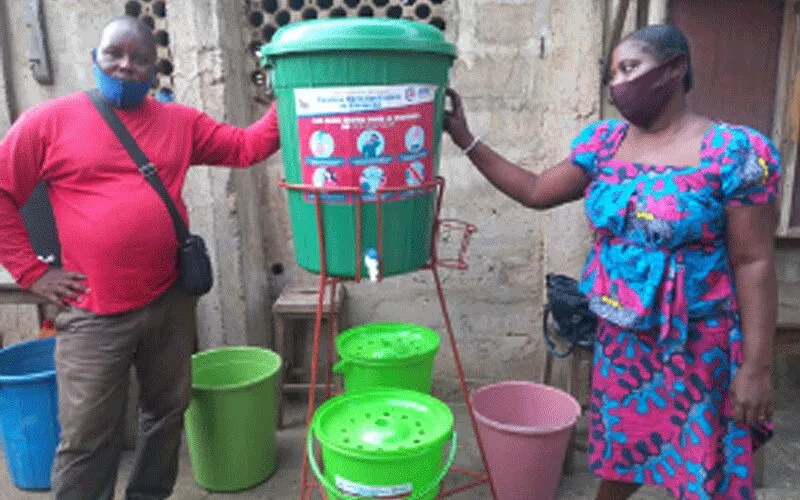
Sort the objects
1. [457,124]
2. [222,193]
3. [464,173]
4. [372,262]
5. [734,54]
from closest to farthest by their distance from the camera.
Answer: [372,262] < [457,124] < [734,54] < [222,193] < [464,173]

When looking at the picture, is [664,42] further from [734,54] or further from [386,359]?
[734,54]

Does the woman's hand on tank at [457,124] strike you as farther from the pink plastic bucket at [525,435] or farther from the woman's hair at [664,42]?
the pink plastic bucket at [525,435]

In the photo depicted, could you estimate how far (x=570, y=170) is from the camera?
203 centimetres

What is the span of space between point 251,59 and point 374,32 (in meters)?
2.00

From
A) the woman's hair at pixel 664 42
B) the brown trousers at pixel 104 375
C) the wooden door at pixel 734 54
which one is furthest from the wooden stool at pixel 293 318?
the wooden door at pixel 734 54

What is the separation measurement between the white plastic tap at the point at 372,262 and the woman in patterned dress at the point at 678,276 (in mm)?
723

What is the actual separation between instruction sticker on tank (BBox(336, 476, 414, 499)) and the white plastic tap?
615 mm

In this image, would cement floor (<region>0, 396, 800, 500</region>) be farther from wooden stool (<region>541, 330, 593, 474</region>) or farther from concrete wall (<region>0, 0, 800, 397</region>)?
concrete wall (<region>0, 0, 800, 397</region>)

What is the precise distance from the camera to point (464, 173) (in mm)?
3381

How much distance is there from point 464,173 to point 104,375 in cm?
214

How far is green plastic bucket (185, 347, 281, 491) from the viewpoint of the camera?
2662mm

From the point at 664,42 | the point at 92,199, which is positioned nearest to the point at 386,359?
the point at 92,199

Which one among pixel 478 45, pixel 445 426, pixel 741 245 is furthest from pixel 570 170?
pixel 478 45

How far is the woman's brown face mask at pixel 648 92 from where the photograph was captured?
1722mm
